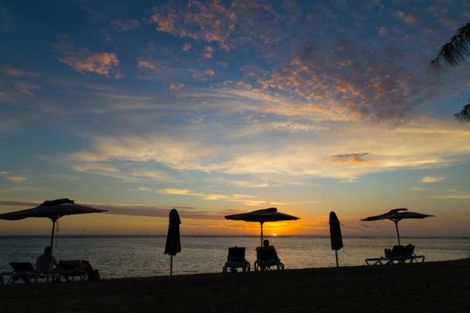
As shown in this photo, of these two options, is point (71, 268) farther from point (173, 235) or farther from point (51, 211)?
point (173, 235)

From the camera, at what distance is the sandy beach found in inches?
305

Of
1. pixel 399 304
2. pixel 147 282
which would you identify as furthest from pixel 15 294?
pixel 399 304

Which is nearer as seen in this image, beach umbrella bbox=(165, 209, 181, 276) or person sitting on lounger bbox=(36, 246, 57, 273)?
person sitting on lounger bbox=(36, 246, 57, 273)

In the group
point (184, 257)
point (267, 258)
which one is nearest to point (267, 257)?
point (267, 258)

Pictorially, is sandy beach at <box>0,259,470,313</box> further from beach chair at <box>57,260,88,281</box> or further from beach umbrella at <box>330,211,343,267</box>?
beach umbrella at <box>330,211,343,267</box>

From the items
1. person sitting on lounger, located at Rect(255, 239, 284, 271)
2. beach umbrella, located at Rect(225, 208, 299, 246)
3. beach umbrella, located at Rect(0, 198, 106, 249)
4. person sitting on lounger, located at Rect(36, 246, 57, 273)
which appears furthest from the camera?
beach umbrella, located at Rect(225, 208, 299, 246)

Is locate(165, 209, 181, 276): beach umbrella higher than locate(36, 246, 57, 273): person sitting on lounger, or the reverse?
locate(165, 209, 181, 276): beach umbrella

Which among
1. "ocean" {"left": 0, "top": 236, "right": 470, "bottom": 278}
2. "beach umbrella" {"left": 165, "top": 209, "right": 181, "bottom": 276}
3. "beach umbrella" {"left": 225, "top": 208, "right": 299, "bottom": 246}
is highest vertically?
"beach umbrella" {"left": 225, "top": 208, "right": 299, "bottom": 246}

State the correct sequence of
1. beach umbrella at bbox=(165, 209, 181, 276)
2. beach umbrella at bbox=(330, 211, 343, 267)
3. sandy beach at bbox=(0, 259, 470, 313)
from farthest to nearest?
beach umbrella at bbox=(330, 211, 343, 267) → beach umbrella at bbox=(165, 209, 181, 276) → sandy beach at bbox=(0, 259, 470, 313)

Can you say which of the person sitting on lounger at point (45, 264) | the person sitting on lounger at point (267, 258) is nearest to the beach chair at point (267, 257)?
the person sitting on lounger at point (267, 258)

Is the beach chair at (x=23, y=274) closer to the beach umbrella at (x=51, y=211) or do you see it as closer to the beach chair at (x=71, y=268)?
the beach chair at (x=71, y=268)

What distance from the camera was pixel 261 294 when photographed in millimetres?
9359

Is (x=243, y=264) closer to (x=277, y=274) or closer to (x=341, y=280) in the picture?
(x=277, y=274)

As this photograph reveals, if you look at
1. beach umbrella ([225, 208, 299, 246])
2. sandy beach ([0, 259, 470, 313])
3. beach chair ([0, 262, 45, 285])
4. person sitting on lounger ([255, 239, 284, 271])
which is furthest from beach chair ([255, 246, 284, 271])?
beach chair ([0, 262, 45, 285])
